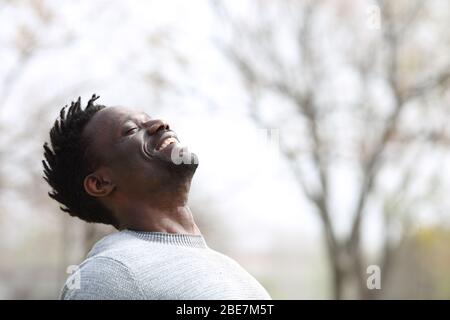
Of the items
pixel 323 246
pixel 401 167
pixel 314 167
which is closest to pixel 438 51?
pixel 401 167

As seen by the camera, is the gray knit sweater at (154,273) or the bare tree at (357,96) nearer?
the gray knit sweater at (154,273)

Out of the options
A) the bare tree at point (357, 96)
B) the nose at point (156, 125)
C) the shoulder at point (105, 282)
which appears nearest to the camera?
the shoulder at point (105, 282)

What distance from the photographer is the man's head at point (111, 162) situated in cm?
226

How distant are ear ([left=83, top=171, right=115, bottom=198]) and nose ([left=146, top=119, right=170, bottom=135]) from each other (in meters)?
0.20

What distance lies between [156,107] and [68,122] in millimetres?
10183

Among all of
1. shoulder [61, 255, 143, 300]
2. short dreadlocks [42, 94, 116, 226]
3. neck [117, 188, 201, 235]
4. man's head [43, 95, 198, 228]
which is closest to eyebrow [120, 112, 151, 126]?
man's head [43, 95, 198, 228]

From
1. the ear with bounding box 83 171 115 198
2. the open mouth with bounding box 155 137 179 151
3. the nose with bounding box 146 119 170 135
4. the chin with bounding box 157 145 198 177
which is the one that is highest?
the nose with bounding box 146 119 170 135

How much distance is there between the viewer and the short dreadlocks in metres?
2.35

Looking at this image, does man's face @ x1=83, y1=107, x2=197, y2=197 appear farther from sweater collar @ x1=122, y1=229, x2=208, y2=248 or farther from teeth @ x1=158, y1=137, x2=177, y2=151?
sweater collar @ x1=122, y1=229, x2=208, y2=248

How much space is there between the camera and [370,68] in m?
12.6

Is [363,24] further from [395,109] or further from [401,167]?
[401,167]

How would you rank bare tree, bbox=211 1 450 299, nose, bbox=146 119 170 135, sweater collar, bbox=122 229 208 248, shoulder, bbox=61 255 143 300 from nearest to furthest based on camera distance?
1. shoulder, bbox=61 255 143 300
2. sweater collar, bbox=122 229 208 248
3. nose, bbox=146 119 170 135
4. bare tree, bbox=211 1 450 299

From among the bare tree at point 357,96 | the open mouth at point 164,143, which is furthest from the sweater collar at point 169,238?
the bare tree at point 357,96

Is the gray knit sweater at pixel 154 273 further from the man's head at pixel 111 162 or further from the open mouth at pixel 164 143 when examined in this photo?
the open mouth at pixel 164 143
